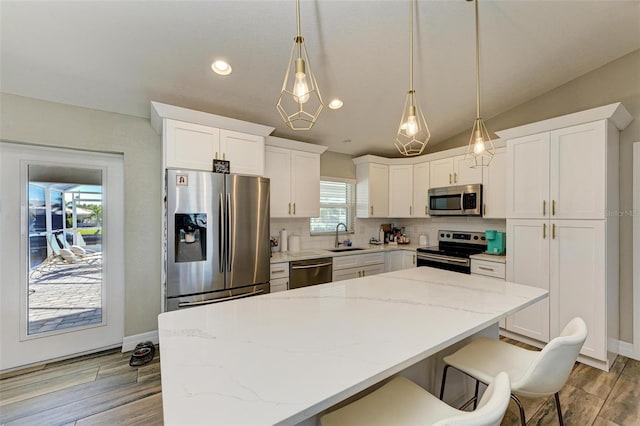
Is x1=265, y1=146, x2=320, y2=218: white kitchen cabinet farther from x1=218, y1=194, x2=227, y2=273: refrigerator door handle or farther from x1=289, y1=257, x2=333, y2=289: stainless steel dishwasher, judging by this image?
x1=218, y1=194, x2=227, y2=273: refrigerator door handle

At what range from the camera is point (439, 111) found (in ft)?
11.4

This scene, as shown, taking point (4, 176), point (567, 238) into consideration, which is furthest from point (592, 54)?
point (4, 176)

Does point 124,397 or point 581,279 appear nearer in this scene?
point 124,397

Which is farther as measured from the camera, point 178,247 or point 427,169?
point 427,169

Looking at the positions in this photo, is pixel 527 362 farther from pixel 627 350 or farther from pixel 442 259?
pixel 627 350

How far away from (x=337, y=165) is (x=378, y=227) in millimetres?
1320

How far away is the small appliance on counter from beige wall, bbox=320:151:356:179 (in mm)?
2117

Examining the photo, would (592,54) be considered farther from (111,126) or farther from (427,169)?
(111,126)

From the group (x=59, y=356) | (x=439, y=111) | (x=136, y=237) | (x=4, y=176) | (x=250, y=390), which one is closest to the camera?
(x=250, y=390)

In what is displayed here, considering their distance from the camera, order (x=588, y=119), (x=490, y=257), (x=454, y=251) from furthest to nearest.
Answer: (x=454, y=251)
(x=490, y=257)
(x=588, y=119)

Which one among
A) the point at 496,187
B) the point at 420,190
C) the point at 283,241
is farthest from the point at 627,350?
the point at 283,241

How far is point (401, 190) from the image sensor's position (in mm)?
4406

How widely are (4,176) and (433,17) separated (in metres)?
3.82

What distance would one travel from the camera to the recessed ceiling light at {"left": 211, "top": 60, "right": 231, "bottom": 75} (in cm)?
228
